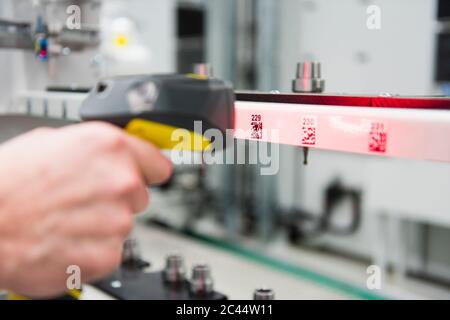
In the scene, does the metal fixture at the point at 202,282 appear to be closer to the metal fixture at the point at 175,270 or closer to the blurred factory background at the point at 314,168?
the metal fixture at the point at 175,270

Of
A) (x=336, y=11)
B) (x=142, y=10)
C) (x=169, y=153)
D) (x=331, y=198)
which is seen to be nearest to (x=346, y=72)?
(x=336, y=11)

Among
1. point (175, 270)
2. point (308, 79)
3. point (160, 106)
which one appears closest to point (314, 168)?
point (175, 270)

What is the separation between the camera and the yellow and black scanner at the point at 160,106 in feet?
1.58

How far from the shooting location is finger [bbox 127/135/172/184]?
46 cm

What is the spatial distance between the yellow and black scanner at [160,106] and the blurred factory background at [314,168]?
37.3 inches

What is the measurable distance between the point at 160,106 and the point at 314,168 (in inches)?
132

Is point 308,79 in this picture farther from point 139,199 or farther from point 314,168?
point 314,168

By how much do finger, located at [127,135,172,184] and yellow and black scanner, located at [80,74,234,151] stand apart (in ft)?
0.06

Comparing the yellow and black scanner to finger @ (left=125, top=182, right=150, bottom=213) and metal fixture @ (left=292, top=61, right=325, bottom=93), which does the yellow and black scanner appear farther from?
metal fixture @ (left=292, top=61, right=325, bottom=93)

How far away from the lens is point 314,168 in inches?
148

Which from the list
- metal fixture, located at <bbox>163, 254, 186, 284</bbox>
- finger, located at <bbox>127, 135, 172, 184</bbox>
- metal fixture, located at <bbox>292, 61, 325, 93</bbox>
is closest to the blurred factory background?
metal fixture, located at <bbox>163, 254, 186, 284</bbox>

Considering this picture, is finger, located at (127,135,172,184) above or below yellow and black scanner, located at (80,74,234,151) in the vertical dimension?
below
